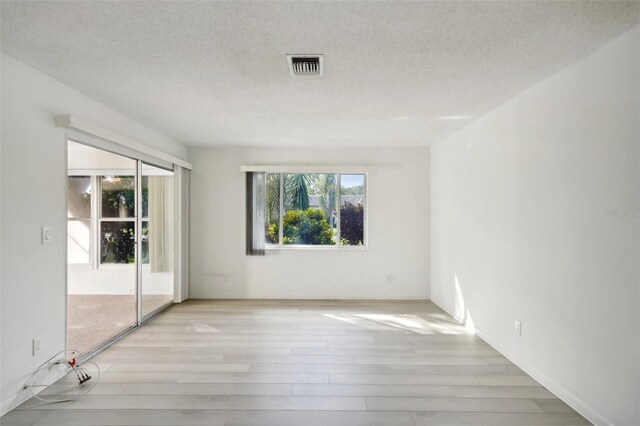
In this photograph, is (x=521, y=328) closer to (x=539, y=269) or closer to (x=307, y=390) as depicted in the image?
(x=539, y=269)

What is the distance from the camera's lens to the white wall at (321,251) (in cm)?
523

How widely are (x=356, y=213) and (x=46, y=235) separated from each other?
389cm

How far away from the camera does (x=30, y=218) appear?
239 cm

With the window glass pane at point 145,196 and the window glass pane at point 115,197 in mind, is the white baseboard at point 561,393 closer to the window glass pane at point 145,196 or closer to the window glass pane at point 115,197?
the window glass pane at point 145,196

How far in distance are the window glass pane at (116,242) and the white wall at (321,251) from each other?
1037 mm

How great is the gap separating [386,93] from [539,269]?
1.91 meters

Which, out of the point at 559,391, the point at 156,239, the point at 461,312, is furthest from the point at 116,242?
the point at 559,391

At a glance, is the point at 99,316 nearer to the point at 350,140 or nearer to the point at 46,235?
the point at 46,235

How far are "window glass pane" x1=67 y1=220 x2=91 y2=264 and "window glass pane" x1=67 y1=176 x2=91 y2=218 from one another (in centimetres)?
14

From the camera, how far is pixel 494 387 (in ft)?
8.31

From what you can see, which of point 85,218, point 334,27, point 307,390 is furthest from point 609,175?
point 85,218

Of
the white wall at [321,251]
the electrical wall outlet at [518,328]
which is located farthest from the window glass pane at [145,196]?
the electrical wall outlet at [518,328]

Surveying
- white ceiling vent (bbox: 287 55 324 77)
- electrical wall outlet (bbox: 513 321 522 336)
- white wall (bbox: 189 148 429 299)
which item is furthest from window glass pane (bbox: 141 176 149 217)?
electrical wall outlet (bbox: 513 321 522 336)

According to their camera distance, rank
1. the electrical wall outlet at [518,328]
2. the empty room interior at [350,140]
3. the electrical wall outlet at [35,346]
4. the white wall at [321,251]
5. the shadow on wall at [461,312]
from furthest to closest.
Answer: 1. the white wall at [321,251]
2. the shadow on wall at [461,312]
3. the electrical wall outlet at [518,328]
4. the electrical wall outlet at [35,346]
5. the empty room interior at [350,140]
